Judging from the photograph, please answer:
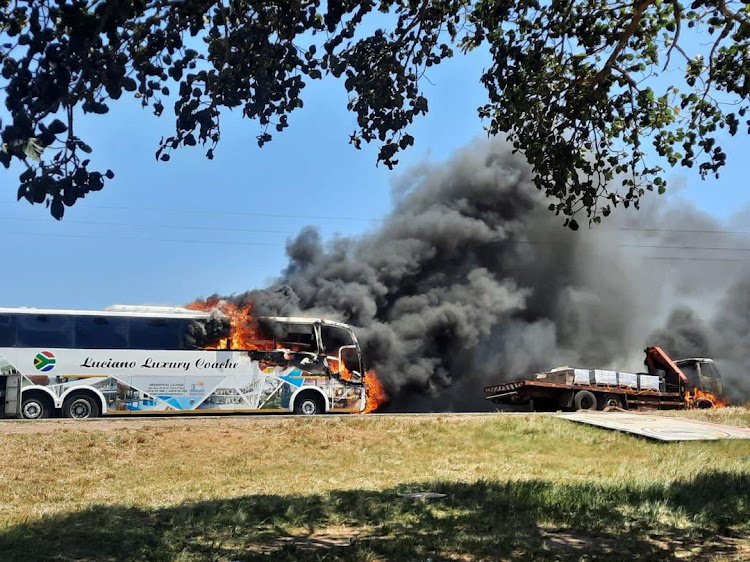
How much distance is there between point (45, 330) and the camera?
1914 centimetres

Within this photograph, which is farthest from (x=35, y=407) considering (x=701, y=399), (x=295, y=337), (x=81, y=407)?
(x=701, y=399)

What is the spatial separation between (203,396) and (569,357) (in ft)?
91.1

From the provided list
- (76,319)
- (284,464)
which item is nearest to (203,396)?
→ (76,319)

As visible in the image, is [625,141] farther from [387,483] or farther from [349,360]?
[349,360]

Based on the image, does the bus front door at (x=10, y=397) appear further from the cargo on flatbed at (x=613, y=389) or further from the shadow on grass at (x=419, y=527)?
the cargo on flatbed at (x=613, y=389)

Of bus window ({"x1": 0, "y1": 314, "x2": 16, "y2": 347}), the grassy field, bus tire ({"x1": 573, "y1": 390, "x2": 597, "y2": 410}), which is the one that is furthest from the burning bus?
bus tire ({"x1": 573, "y1": 390, "x2": 597, "y2": 410})

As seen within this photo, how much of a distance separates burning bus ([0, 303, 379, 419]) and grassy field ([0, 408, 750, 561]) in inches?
155

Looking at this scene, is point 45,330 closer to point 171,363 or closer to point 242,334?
point 171,363

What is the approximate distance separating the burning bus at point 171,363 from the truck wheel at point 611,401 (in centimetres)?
964

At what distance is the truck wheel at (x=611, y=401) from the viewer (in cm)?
2634

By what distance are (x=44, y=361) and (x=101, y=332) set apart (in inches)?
62.6

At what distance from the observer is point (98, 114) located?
4695mm

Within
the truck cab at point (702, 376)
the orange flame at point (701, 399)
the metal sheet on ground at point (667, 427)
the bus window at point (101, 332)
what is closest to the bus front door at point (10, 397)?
the bus window at point (101, 332)

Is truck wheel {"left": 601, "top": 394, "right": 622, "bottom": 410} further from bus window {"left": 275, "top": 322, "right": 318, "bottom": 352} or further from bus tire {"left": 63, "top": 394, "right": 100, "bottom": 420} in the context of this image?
bus tire {"left": 63, "top": 394, "right": 100, "bottom": 420}
